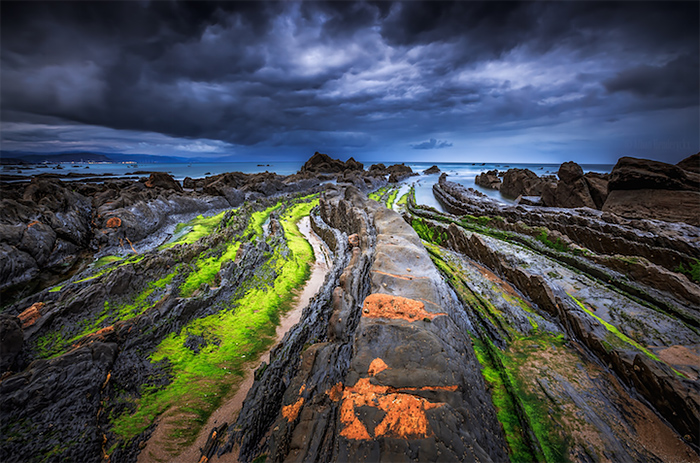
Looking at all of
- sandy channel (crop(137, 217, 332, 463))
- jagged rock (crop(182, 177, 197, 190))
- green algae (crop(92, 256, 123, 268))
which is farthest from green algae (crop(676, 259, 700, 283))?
jagged rock (crop(182, 177, 197, 190))

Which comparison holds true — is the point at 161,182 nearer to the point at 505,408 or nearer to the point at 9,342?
the point at 9,342

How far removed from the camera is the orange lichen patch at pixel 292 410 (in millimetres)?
3787

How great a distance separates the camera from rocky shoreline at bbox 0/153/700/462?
3.68 m

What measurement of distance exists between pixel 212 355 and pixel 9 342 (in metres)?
3.89

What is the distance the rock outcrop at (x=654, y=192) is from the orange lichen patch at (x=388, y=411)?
1793cm

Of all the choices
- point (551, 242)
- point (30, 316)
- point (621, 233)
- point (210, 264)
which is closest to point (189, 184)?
point (210, 264)

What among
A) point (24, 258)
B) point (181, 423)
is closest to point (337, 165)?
point (24, 258)

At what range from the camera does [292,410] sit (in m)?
3.90

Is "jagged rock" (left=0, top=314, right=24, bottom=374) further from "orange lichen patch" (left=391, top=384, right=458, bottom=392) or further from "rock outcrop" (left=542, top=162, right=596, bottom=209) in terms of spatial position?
"rock outcrop" (left=542, top=162, right=596, bottom=209)

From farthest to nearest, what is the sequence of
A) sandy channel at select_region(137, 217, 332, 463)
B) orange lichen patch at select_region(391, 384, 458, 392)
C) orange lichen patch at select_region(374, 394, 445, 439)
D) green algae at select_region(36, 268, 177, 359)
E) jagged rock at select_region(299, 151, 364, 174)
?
1. jagged rock at select_region(299, 151, 364, 174)
2. green algae at select_region(36, 268, 177, 359)
3. sandy channel at select_region(137, 217, 332, 463)
4. orange lichen patch at select_region(391, 384, 458, 392)
5. orange lichen patch at select_region(374, 394, 445, 439)

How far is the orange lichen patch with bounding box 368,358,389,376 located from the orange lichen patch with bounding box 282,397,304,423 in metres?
1.30

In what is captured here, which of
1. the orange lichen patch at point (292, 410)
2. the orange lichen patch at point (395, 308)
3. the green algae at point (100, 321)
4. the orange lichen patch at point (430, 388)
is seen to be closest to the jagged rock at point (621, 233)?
the orange lichen patch at point (395, 308)

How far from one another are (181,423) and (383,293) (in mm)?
4877

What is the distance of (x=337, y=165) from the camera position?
226 ft
